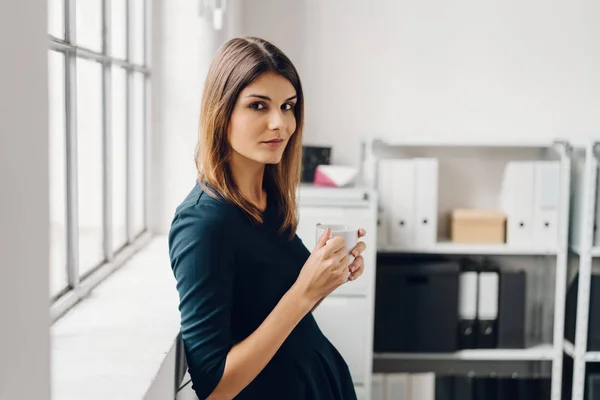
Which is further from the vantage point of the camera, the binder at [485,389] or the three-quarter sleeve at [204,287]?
the binder at [485,389]

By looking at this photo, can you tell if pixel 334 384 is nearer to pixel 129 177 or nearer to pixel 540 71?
pixel 129 177

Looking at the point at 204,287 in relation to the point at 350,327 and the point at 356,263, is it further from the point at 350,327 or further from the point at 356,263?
the point at 350,327

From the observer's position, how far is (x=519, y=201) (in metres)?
3.04

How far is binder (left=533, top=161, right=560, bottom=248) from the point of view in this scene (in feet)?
9.91

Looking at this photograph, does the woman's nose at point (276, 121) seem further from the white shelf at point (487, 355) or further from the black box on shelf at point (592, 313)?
the black box on shelf at point (592, 313)

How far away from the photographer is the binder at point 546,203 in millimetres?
3020

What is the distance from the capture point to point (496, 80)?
10.9 feet

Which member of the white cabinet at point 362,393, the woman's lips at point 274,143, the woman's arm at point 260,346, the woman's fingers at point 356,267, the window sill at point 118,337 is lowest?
the white cabinet at point 362,393

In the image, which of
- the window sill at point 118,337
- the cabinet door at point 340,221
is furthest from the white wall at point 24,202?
the cabinet door at point 340,221

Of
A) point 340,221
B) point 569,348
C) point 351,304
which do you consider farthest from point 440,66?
point 569,348

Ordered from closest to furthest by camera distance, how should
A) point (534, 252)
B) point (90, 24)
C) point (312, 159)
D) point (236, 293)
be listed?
point (236, 293) < point (90, 24) < point (534, 252) < point (312, 159)

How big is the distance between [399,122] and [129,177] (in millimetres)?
1322

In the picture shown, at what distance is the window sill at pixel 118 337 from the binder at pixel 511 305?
1474 mm

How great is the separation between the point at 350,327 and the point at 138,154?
3.30ft
